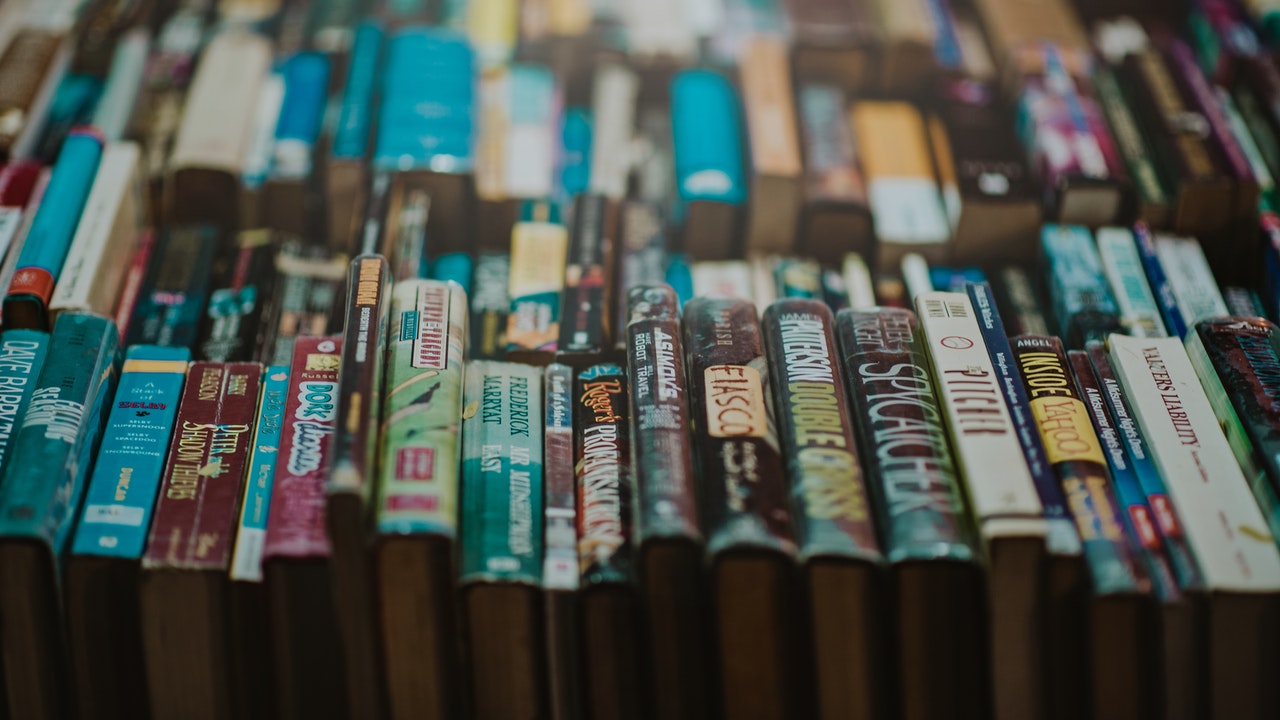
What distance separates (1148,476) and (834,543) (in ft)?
0.93

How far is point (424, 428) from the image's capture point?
36.3 inches

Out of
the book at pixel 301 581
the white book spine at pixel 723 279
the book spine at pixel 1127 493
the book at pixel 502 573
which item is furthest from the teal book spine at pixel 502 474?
the book spine at pixel 1127 493

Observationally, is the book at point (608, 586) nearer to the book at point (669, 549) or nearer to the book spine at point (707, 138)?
the book at point (669, 549)

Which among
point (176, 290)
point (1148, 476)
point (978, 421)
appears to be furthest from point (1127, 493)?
point (176, 290)

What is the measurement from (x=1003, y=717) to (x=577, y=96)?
987 mm

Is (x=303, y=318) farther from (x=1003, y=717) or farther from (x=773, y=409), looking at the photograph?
(x=1003, y=717)

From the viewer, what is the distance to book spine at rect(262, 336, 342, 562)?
2.91 ft

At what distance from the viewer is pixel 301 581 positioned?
0.88m

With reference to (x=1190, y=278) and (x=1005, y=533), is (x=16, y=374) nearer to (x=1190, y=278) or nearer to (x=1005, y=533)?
(x=1005, y=533)

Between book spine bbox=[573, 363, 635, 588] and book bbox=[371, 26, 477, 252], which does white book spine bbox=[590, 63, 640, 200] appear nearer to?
book bbox=[371, 26, 477, 252]

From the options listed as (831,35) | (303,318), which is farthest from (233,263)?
(831,35)

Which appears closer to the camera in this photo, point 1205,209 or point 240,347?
point 240,347

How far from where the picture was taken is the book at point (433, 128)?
1.25 metres

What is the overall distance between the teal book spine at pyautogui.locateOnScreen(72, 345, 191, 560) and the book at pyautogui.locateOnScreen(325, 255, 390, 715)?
0.58 feet
